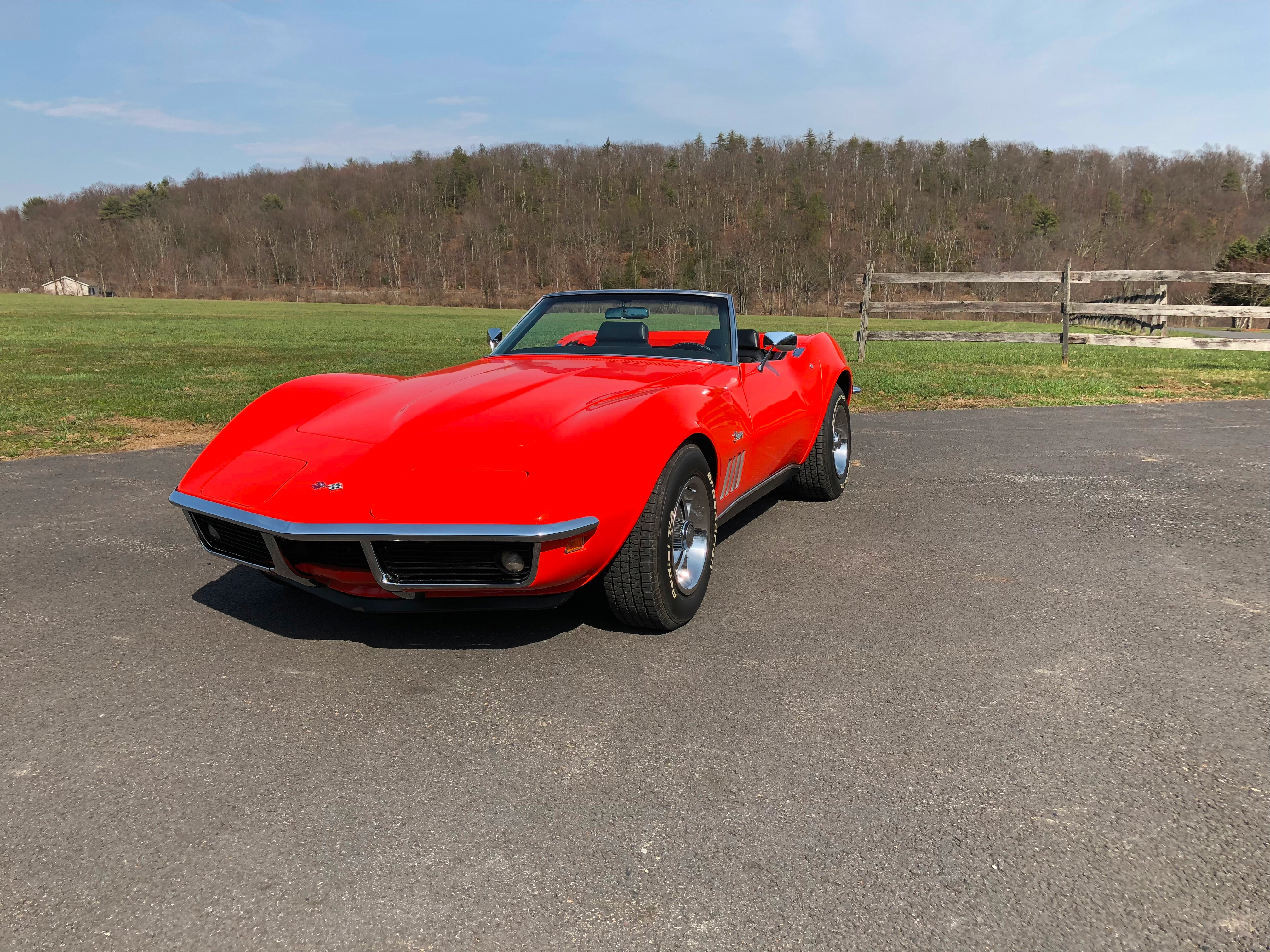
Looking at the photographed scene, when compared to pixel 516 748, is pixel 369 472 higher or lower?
higher

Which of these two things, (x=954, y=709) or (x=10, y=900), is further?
(x=954, y=709)

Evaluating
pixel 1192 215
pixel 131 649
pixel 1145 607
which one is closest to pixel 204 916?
pixel 131 649

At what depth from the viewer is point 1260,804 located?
2348mm

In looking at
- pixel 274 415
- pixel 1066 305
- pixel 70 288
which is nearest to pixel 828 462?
pixel 274 415

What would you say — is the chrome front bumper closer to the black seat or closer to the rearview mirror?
the black seat

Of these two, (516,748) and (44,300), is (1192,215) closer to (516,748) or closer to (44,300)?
(44,300)

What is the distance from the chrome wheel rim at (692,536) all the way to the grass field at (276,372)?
6616mm

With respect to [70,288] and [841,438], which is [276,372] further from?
[70,288]

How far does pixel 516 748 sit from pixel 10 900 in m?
1.27

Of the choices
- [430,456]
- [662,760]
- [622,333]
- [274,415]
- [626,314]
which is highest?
[626,314]

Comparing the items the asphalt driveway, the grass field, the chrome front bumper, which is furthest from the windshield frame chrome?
the grass field

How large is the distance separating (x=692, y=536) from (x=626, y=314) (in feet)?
5.78

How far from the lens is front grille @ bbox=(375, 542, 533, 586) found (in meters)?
3.00

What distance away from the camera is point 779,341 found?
4863 mm
